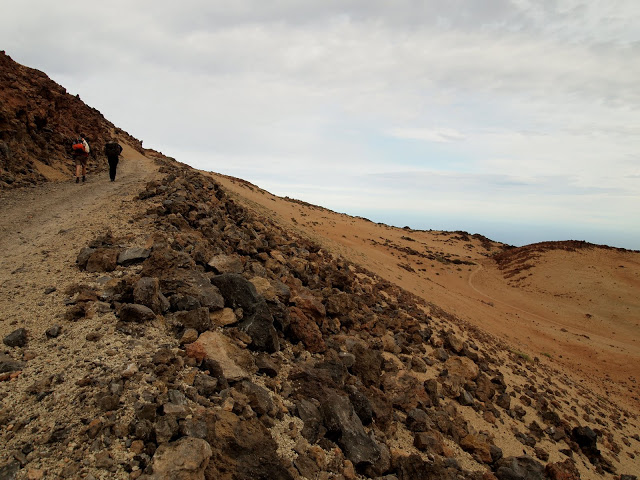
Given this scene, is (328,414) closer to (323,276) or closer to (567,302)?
(323,276)

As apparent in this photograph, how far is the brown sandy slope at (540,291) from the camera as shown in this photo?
687 inches

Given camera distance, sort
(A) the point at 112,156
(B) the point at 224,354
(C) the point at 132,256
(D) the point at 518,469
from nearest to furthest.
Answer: (B) the point at 224,354
(D) the point at 518,469
(C) the point at 132,256
(A) the point at 112,156

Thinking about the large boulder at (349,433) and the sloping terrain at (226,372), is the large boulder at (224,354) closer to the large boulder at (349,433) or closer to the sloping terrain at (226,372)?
the sloping terrain at (226,372)

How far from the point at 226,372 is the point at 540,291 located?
33.3 meters

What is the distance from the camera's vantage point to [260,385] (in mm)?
5020

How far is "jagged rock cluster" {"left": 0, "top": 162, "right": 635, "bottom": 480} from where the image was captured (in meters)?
3.50

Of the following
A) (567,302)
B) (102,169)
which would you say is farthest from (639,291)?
(102,169)

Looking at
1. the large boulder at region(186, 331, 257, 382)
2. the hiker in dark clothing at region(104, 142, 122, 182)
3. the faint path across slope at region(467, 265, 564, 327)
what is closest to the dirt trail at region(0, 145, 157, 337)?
the hiker in dark clothing at region(104, 142, 122, 182)

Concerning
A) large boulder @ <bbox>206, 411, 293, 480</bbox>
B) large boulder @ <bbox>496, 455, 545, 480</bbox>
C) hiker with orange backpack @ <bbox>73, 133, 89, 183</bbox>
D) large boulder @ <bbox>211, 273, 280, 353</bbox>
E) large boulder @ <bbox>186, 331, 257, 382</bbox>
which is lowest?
large boulder @ <bbox>496, 455, 545, 480</bbox>

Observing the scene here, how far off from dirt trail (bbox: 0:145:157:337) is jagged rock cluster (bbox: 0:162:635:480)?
495 mm

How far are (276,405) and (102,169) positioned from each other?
18.0 m

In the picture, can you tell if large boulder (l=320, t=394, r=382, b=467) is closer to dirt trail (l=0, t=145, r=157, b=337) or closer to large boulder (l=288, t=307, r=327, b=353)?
large boulder (l=288, t=307, r=327, b=353)

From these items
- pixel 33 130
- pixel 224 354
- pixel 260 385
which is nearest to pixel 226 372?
pixel 224 354

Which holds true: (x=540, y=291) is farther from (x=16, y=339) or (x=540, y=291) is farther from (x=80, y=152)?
(x=16, y=339)
